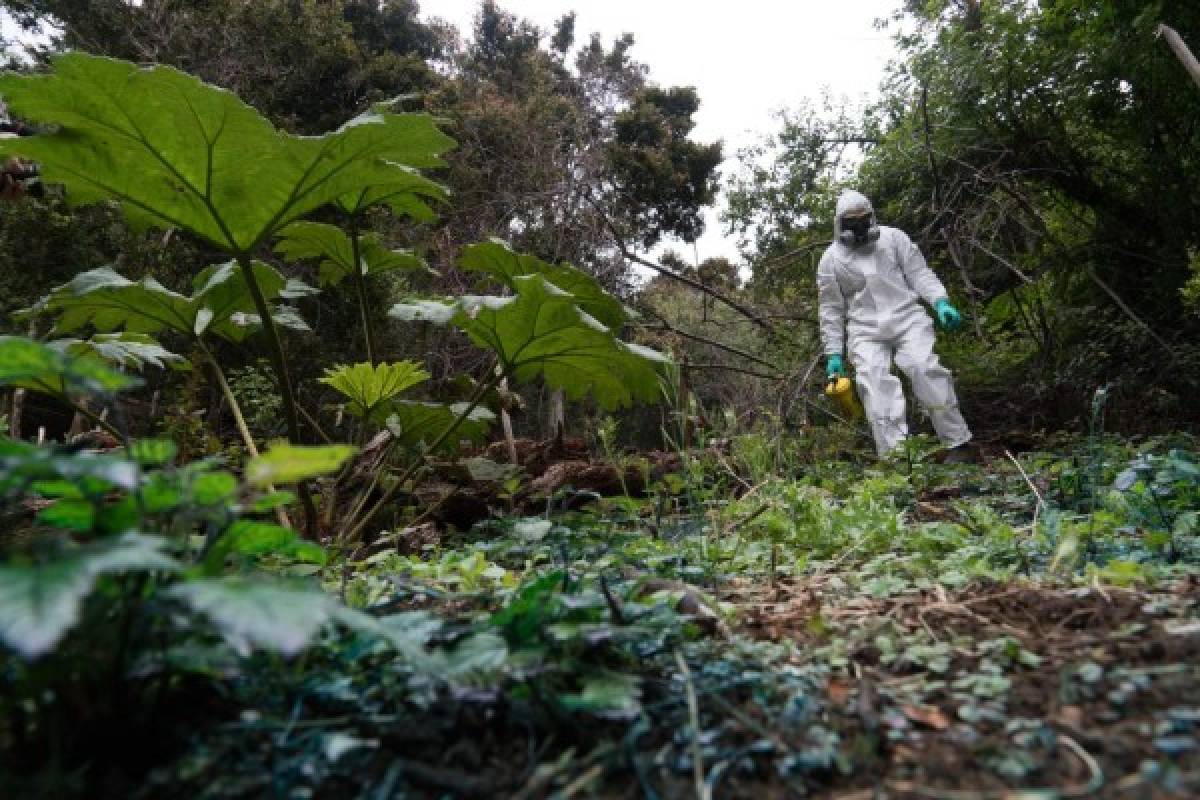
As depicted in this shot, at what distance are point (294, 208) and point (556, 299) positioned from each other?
0.76 meters

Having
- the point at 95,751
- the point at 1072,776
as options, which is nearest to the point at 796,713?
the point at 1072,776

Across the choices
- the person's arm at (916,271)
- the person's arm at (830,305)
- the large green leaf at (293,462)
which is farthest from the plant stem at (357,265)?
the person's arm at (916,271)

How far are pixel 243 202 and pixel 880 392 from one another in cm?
441

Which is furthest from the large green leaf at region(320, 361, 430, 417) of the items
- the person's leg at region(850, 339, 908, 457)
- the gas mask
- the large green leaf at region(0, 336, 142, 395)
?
the gas mask

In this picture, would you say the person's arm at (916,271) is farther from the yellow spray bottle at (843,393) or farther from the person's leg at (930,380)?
the yellow spray bottle at (843,393)

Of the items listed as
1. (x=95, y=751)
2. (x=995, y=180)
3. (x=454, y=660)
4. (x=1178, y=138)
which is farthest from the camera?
(x=1178, y=138)

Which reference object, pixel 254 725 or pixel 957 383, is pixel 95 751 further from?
pixel 957 383

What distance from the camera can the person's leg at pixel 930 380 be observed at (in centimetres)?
490

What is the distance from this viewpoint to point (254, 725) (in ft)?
2.49

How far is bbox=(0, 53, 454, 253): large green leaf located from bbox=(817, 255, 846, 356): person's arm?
404 centimetres

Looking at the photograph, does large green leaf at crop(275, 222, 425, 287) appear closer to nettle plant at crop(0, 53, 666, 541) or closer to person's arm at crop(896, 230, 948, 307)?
nettle plant at crop(0, 53, 666, 541)

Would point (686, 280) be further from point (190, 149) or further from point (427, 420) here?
point (190, 149)

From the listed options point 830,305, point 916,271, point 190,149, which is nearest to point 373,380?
point 190,149

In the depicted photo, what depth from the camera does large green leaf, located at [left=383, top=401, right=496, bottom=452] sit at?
2.58 metres
